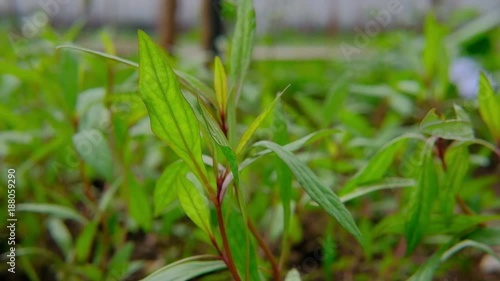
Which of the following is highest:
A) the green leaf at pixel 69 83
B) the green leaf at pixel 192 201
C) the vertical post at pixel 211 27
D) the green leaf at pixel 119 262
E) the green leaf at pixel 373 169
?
the vertical post at pixel 211 27

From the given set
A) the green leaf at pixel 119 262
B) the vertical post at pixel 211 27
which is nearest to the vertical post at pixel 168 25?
the vertical post at pixel 211 27

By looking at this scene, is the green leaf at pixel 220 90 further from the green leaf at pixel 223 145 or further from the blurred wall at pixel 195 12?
the blurred wall at pixel 195 12

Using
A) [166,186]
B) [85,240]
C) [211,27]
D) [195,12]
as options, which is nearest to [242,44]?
[166,186]

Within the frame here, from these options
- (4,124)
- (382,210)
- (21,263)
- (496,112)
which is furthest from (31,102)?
(496,112)

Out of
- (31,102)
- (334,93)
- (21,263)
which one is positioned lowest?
(21,263)

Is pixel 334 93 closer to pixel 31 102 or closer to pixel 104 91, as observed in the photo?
pixel 104 91

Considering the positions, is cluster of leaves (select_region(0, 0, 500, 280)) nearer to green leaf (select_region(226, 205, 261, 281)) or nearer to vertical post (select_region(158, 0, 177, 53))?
green leaf (select_region(226, 205, 261, 281))

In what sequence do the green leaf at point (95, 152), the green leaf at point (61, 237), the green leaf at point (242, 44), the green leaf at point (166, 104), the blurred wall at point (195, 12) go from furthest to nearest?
the blurred wall at point (195, 12), the green leaf at point (61, 237), the green leaf at point (95, 152), the green leaf at point (242, 44), the green leaf at point (166, 104)

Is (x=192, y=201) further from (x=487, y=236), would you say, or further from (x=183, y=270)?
(x=487, y=236)
